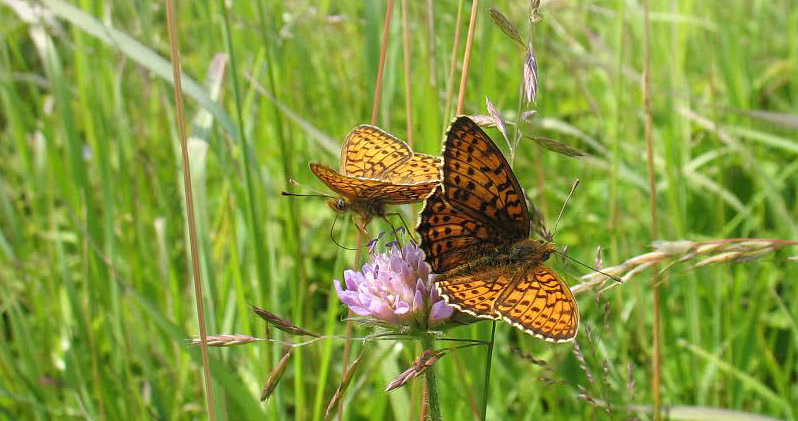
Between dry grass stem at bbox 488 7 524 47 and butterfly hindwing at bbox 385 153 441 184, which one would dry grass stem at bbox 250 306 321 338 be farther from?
dry grass stem at bbox 488 7 524 47

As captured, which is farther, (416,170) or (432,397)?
(416,170)

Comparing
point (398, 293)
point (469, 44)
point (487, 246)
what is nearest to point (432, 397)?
point (398, 293)

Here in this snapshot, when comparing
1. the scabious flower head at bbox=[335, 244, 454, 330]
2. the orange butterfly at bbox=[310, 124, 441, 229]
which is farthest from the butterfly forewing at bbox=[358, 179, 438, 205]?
the scabious flower head at bbox=[335, 244, 454, 330]

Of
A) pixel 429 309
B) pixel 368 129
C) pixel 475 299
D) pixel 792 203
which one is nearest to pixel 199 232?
pixel 368 129

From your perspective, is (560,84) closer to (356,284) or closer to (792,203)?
(792,203)

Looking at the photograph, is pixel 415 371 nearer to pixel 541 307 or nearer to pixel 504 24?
pixel 541 307

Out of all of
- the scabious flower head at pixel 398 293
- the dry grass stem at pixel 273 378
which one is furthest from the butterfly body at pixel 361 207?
the dry grass stem at pixel 273 378
